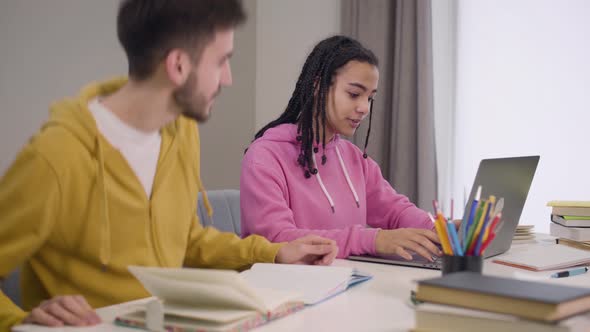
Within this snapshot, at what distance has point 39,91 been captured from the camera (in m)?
2.53

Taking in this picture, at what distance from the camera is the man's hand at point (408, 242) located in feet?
4.70

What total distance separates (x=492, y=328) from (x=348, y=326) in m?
0.21

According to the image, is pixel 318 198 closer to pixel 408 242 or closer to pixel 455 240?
pixel 408 242

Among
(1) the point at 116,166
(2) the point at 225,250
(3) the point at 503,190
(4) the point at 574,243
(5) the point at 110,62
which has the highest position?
(5) the point at 110,62

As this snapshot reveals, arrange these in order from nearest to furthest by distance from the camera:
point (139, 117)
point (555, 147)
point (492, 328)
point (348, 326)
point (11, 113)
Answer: point (492, 328), point (348, 326), point (139, 117), point (11, 113), point (555, 147)

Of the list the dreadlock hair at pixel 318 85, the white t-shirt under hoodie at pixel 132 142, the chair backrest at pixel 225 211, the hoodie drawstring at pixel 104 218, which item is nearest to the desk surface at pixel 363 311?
the hoodie drawstring at pixel 104 218

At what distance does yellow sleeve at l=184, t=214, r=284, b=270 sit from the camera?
1.37 metres

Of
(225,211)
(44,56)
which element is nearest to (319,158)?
(225,211)

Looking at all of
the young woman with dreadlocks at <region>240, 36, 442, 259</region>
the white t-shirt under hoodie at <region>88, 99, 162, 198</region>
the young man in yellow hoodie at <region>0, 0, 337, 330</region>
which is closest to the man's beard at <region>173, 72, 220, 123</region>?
the young man in yellow hoodie at <region>0, 0, 337, 330</region>

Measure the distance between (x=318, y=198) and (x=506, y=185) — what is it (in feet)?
1.90

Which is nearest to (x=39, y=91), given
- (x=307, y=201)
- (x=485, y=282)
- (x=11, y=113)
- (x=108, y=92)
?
(x=11, y=113)

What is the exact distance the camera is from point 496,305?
80 cm

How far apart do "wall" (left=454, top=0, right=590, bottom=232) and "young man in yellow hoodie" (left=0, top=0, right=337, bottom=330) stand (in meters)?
2.30

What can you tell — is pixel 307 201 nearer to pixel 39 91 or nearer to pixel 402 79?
pixel 39 91
